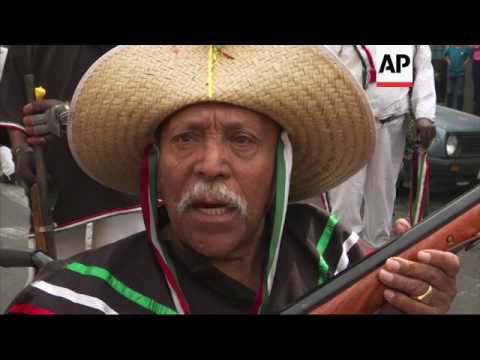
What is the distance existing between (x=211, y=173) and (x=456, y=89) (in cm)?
1212

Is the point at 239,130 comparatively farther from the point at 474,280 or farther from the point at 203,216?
the point at 474,280

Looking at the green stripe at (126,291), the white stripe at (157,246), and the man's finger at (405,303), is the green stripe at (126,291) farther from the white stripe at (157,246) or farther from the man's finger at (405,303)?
the man's finger at (405,303)

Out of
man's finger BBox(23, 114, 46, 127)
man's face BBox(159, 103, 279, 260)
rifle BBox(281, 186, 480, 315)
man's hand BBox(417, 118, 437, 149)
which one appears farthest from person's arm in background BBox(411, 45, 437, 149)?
rifle BBox(281, 186, 480, 315)

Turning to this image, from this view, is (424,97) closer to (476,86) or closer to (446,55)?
(476,86)

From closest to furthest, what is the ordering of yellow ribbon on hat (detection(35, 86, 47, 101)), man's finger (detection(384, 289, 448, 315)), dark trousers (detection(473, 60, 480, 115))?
man's finger (detection(384, 289, 448, 315)) → yellow ribbon on hat (detection(35, 86, 47, 101)) → dark trousers (detection(473, 60, 480, 115))

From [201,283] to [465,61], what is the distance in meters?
12.0

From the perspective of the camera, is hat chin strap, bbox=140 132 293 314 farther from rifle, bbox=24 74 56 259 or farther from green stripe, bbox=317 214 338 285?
rifle, bbox=24 74 56 259

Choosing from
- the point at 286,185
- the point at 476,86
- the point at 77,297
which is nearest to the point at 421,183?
the point at 286,185

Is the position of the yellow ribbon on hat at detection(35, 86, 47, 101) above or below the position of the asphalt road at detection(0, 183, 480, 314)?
above

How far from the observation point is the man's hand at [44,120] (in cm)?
271

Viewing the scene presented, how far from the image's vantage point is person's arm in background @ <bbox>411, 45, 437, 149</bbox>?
4.81m

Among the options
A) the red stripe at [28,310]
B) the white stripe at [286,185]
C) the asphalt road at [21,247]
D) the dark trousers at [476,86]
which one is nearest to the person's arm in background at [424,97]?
the asphalt road at [21,247]

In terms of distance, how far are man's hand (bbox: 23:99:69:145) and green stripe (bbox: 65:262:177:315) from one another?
1007 mm
